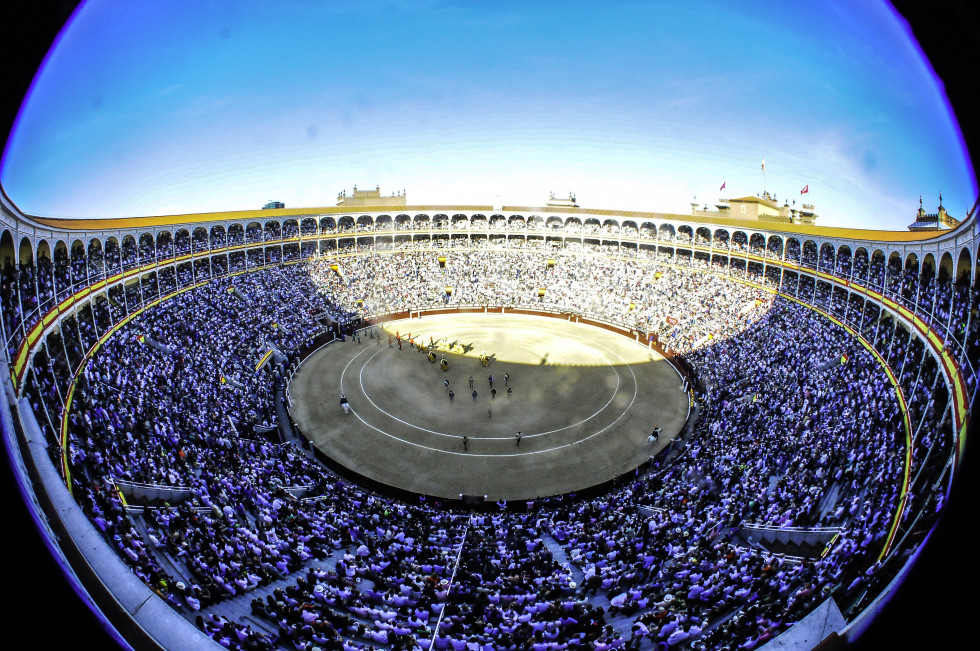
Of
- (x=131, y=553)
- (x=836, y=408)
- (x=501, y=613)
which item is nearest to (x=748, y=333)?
(x=836, y=408)

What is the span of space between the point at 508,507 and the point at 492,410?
29.7ft

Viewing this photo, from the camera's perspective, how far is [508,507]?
20375 millimetres

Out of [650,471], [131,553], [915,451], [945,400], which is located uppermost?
[945,400]

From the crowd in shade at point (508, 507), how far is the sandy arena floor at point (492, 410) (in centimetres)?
183

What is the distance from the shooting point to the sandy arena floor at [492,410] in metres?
23.0

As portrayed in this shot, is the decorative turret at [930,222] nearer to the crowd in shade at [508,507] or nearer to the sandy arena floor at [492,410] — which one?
the crowd in shade at [508,507]

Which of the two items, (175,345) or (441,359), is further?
(441,359)

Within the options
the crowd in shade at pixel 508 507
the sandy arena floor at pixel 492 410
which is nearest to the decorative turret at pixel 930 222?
the crowd in shade at pixel 508 507

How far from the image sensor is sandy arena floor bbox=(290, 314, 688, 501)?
23.0 meters

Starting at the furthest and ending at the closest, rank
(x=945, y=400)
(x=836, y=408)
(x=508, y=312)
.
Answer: (x=508, y=312), (x=836, y=408), (x=945, y=400)

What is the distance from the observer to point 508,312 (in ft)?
163

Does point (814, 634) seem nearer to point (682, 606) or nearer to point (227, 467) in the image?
point (682, 606)

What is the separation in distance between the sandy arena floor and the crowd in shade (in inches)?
72.0

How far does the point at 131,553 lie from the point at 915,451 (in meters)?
21.6
